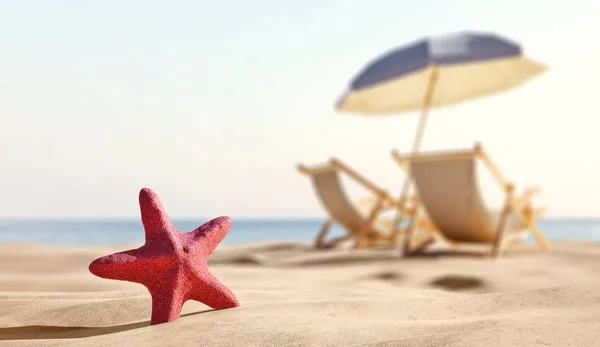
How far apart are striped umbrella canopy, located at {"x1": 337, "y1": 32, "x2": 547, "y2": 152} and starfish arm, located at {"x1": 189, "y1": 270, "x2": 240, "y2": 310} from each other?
13.9 ft

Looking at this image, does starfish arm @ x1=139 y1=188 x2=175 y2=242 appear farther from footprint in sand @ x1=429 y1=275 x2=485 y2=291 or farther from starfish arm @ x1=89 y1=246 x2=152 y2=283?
footprint in sand @ x1=429 y1=275 x2=485 y2=291

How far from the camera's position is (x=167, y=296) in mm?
2018

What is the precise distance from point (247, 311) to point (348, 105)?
5.88 metres

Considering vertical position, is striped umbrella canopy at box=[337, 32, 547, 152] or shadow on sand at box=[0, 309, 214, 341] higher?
striped umbrella canopy at box=[337, 32, 547, 152]

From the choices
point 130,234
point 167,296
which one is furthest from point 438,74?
point 130,234

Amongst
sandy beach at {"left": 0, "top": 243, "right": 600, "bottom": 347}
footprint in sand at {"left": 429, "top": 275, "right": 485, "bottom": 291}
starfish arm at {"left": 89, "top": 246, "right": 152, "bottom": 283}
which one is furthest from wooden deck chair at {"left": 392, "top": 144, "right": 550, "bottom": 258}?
starfish arm at {"left": 89, "top": 246, "right": 152, "bottom": 283}

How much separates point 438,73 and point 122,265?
6.37m

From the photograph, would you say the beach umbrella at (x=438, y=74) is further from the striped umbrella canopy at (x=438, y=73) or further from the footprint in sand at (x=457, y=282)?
the footprint in sand at (x=457, y=282)

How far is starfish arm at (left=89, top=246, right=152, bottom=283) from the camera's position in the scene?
6.34ft

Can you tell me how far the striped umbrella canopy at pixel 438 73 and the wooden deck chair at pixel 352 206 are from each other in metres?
0.83

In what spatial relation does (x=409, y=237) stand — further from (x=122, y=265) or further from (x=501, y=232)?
(x=122, y=265)

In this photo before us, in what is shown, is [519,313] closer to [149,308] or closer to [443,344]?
[443,344]

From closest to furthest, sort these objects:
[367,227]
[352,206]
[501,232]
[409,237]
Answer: [501,232] → [409,237] → [367,227] → [352,206]

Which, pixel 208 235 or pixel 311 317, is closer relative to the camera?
pixel 311 317
